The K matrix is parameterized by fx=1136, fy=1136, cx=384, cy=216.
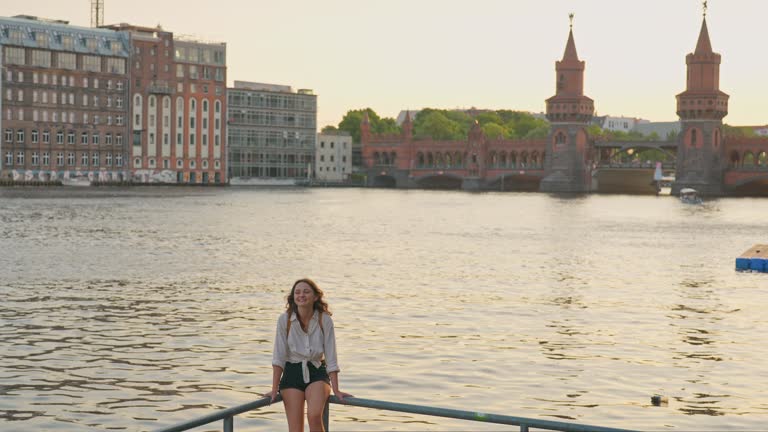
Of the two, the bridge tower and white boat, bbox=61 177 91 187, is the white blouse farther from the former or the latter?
white boat, bbox=61 177 91 187

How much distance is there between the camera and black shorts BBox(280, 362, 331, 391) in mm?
13336

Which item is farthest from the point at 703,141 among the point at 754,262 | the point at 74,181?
the point at 754,262

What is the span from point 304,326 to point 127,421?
7.39m

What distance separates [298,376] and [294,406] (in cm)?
35

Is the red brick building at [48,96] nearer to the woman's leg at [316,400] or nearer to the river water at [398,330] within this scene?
the river water at [398,330]

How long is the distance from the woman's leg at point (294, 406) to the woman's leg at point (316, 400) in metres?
0.11

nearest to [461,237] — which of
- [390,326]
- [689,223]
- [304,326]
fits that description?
[689,223]

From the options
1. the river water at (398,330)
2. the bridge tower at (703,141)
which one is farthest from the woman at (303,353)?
the bridge tower at (703,141)

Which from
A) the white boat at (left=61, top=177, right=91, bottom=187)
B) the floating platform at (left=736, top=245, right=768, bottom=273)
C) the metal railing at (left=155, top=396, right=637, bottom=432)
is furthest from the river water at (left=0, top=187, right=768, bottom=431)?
→ the white boat at (left=61, top=177, right=91, bottom=187)

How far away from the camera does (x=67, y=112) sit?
19600 centimetres

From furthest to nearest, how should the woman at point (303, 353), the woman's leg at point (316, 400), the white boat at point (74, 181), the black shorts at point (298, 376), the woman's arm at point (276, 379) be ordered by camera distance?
the white boat at point (74, 181) < the black shorts at point (298, 376) < the woman at point (303, 353) < the woman's arm at point (276, 379) < the woman's leg at point (316, 400)

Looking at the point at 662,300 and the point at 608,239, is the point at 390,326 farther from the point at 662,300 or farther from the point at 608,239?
the point at 608,239

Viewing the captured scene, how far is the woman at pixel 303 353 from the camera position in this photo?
13227mm

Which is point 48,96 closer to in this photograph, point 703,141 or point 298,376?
point 703,141
